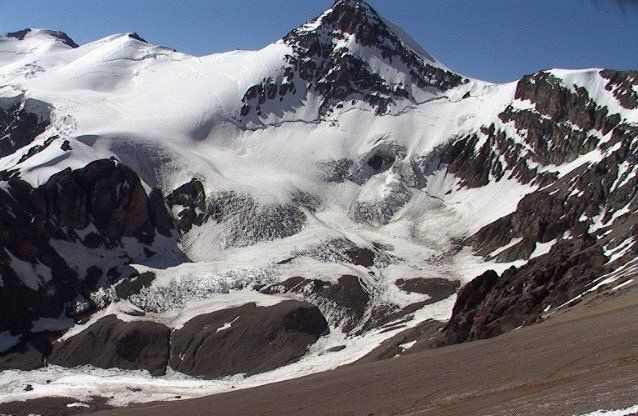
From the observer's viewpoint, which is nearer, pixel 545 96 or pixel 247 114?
pixel 545 96

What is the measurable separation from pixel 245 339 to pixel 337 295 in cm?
1761

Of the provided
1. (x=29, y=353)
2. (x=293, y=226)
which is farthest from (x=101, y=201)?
(x=29, y=353)

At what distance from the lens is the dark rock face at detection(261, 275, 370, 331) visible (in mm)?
106375

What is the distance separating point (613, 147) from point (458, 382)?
10529 cm

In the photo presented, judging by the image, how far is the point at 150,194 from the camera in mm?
152625

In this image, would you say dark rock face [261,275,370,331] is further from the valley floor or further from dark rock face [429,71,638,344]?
the valley floor

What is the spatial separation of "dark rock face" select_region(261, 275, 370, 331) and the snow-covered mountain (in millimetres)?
322

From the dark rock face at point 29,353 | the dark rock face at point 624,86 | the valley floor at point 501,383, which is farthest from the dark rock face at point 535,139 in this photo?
the valley floor at point 501,383

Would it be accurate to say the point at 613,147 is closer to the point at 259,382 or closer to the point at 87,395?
the point at 259,382

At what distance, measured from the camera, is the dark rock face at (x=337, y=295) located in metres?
106

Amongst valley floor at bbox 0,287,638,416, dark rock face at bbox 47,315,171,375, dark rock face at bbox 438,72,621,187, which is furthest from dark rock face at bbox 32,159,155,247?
valley floor at bbox 0,287,638,416

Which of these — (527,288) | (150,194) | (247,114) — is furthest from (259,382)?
(247,114)

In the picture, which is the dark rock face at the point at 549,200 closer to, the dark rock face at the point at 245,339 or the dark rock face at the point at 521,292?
the dark rock face at the point at 521,292

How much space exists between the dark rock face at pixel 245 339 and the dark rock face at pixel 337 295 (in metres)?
3.12
